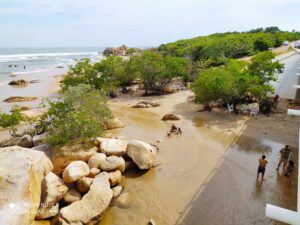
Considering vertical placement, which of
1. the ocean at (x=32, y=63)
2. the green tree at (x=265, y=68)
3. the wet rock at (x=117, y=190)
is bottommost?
the ocean at (x=32, y=63)

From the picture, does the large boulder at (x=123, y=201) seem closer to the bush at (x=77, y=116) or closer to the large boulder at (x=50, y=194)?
the large boulder at (x=50, y=194)

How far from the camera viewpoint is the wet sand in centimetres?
1023

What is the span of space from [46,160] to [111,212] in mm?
3682

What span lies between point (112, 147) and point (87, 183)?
2.84 m

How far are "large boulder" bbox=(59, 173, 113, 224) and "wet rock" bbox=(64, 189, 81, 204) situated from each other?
656 millimetres

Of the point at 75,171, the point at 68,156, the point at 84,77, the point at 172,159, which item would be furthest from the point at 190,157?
the point at 84,77

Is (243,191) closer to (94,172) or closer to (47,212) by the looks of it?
(94,172)

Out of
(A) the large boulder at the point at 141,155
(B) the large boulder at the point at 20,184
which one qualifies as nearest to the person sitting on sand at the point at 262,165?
(A) the large boulder at the point at 141,155

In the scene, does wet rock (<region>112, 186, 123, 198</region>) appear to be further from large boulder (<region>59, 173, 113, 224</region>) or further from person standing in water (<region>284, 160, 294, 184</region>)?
person standing in water (<region>284, 160, 294, 184</region>)

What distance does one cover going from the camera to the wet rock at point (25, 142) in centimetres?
1547

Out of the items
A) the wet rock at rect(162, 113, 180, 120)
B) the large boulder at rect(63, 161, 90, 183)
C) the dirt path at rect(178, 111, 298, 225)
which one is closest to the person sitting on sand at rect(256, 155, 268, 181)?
the dirt path at rect(178, 111, 298, 225)

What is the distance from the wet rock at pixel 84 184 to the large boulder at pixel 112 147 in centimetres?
225

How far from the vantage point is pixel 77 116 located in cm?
1423

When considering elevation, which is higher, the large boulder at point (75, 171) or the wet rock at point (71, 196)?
the large boulder at point (75, 171)
